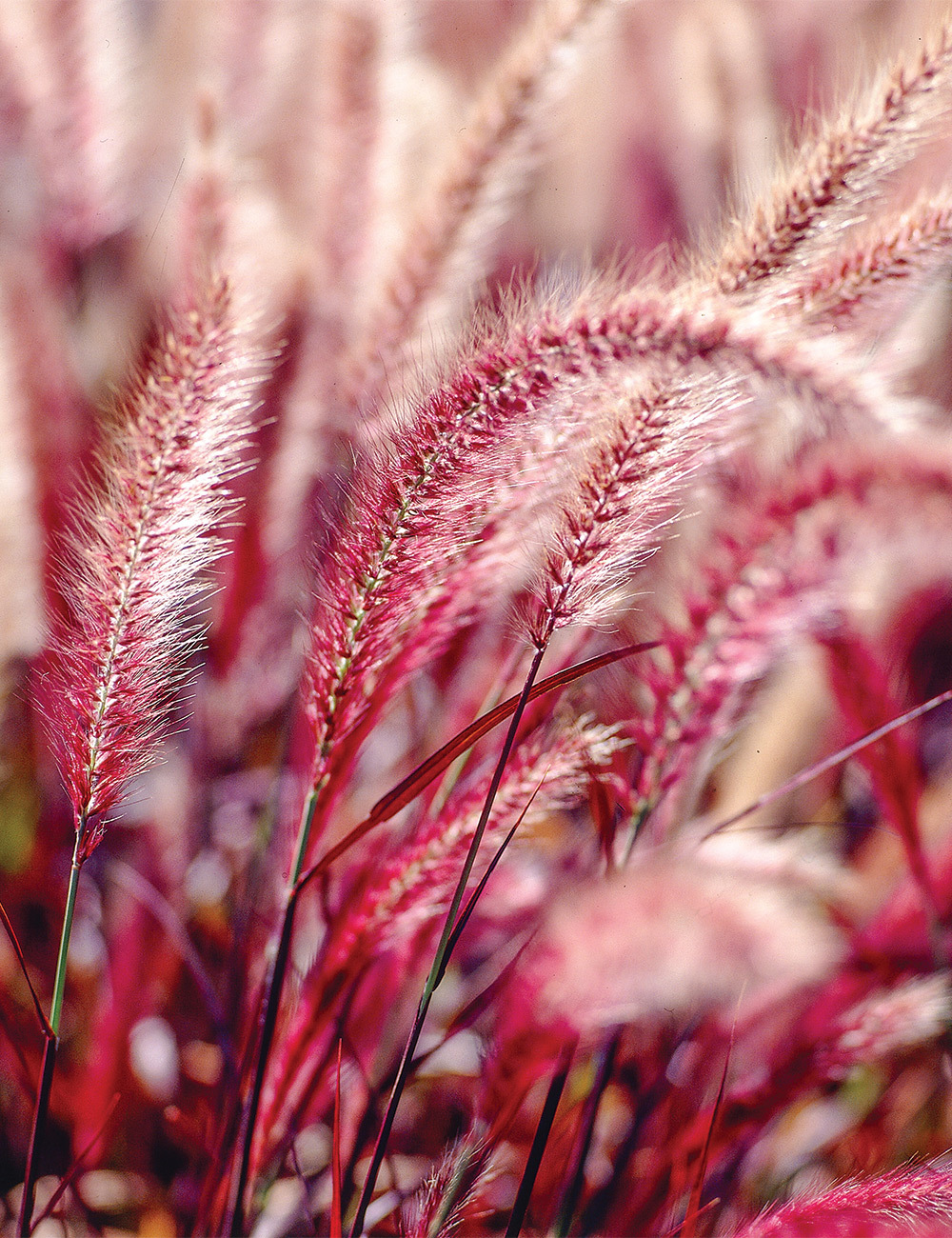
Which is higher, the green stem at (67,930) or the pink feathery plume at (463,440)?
the pink feathery plume at (463,440)

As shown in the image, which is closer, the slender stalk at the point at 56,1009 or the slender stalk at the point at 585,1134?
the slender stalk at the point at 56,1009

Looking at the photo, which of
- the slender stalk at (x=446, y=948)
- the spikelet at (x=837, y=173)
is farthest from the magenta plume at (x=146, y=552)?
the spikelet at (x=837, y=173)

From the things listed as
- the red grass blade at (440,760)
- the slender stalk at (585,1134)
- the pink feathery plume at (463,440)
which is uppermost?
the pink feathery plume at (463,440)

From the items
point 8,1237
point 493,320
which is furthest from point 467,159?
point 8,1237

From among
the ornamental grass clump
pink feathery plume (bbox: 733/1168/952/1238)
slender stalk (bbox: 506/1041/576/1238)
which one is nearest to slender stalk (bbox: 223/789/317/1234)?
the ornamental grass clump

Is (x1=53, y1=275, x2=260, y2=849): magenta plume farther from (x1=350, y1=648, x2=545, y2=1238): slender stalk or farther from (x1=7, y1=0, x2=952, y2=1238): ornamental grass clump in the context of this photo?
(x1=350, y1=648, x2=545, y2=1238): slender stalk

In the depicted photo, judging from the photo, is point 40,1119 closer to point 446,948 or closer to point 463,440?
point 446,948

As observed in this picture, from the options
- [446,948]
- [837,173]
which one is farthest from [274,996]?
[837,173]

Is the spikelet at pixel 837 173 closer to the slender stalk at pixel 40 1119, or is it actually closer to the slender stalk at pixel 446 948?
the slender stalk at pixel 446 948
